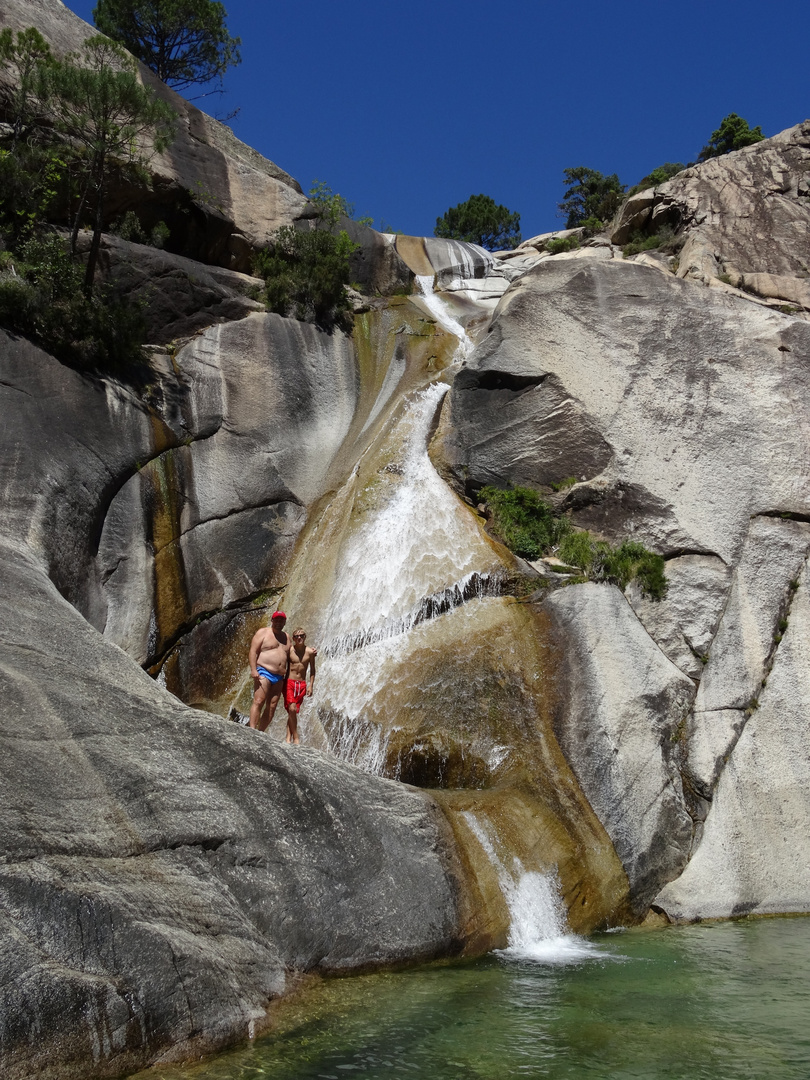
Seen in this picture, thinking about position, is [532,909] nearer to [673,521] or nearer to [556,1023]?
[556,1023]

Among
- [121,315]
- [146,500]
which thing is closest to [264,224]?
[121,315]

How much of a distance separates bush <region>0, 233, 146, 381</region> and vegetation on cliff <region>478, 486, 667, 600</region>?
823cm

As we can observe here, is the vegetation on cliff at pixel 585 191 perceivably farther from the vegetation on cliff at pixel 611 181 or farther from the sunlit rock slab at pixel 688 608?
the sunlit rock slab at pixel 688 608

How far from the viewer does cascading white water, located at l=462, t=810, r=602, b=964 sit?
9656mm

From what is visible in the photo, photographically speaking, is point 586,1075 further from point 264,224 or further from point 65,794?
point 264,224

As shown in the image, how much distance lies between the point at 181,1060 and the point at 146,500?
39.9 ft

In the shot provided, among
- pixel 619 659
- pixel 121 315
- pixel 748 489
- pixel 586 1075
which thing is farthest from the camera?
pixel 121 315

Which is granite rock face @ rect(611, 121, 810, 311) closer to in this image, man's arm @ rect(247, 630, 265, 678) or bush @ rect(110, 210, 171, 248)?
bush @ rect(110, 210, 171, 248)

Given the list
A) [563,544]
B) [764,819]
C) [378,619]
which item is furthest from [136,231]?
[764,819]

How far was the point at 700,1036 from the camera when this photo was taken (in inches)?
265

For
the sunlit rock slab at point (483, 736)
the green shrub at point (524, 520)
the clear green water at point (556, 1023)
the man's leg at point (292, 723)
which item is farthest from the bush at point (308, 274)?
the clear green water at point (556, 1023)

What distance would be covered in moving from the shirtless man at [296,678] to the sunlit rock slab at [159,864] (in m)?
2.53

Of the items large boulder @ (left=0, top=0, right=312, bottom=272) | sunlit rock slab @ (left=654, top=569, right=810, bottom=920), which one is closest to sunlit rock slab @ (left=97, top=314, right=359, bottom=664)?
large boulder @ (left=0, top=0, right=312, bottom=272)

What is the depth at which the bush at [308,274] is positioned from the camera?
22.2 metres
